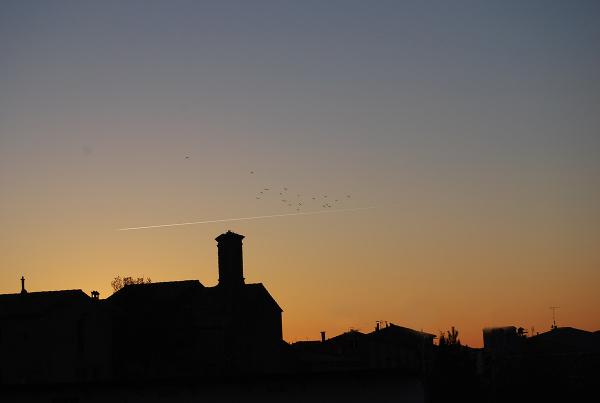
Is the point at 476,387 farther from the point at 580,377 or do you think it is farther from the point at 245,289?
the point at 245,289

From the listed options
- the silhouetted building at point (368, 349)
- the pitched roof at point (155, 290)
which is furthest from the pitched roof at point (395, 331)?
the pitched roof at point (155, 290)

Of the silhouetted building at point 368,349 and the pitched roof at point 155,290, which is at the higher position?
the pitched roof at point 155,290

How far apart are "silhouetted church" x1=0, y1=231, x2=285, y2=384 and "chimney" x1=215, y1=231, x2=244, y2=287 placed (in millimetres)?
2751

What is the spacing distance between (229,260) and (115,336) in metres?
12.3

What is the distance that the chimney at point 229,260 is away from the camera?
73625mm

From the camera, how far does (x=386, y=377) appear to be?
27375 millimetres

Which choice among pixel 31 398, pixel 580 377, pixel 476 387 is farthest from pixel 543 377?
pixel 31 398

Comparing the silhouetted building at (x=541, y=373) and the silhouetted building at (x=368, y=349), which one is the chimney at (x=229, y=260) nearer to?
the silhouetted building at (x=368, y=349)

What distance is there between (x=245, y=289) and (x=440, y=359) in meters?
30.0

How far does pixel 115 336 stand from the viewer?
216 ft

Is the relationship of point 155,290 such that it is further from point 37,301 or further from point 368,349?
point 368,349

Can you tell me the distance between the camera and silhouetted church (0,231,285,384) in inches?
2506

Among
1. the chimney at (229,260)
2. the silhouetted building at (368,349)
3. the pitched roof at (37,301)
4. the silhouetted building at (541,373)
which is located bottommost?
→ the silhouetted building at (541,373)

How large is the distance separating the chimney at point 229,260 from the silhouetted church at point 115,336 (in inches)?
108
